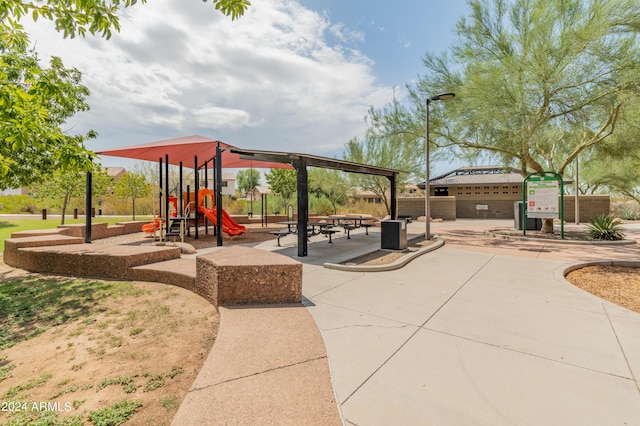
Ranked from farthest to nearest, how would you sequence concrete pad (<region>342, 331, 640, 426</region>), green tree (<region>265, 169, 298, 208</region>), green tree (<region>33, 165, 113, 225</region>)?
1. green tree (<region>265, 169, 298, 208</region>)
2. green tree (<region>33, 165, 113, 225</region>)
3. concrete pad (<region>342, 331, 640, 426</region>)

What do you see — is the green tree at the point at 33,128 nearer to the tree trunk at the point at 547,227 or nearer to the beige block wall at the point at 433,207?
the tree trunk at the point at 547,227

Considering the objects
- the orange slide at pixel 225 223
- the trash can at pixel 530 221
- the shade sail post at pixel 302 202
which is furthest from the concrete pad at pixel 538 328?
the trash can at pixel 530 221

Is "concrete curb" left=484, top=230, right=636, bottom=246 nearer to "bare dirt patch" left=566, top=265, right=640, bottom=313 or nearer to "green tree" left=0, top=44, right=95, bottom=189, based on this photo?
"bare dirt patch" left=566, top=265, right=640, bottom=313

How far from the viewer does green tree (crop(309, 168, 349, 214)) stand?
90.0 ft

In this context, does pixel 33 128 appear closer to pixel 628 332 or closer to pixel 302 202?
pixel 302 202

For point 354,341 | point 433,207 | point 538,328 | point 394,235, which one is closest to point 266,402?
point 354,341

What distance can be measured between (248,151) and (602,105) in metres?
13.2

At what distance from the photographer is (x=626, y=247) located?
1041 centimetres

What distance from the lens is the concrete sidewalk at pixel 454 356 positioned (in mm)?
2164

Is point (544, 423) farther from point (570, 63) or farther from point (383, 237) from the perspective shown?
point (570, 63)

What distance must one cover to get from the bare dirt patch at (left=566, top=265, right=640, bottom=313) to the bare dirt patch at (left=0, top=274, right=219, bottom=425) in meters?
6.46

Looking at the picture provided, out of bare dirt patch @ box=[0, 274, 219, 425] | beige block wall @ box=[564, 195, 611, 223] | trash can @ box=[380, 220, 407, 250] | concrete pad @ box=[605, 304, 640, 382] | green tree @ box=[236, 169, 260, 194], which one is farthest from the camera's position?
green tree @ box=[236, 169, 260, 194]

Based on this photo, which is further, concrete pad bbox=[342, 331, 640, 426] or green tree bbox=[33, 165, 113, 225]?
green tree bbox=[33, 165, 113, 225]

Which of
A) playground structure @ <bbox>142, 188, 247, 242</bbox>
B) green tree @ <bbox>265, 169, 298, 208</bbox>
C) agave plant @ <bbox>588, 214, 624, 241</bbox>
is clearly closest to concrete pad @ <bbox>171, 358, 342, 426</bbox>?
playground structure @ <bbox>142, 188, 247, 242</bbox>
